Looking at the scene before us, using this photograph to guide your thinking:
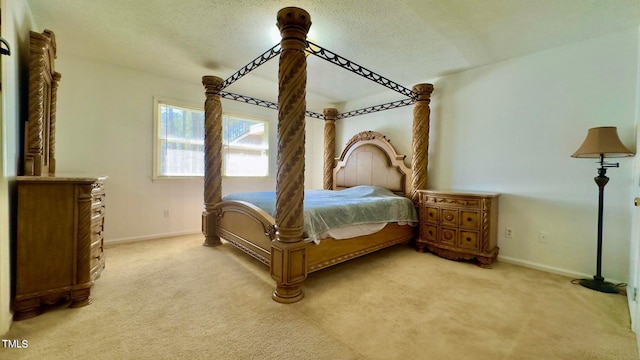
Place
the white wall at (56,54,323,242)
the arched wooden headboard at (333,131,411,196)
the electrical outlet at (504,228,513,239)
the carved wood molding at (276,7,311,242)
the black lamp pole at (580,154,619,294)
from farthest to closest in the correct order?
1. the arched wooden headboard at (333,131,411,196)
2. the white wall at (56,54,323,242)
3. the electrical outlet at (504,228,513,239)
4. the black lamp pole at (580,154,619,294)
5. the carved wood molding at (276,7,311,242)

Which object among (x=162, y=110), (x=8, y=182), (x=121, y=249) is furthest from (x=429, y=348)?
(x=162, y=110)

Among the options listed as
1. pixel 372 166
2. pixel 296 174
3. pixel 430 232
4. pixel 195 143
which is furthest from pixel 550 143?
pixel 195 143

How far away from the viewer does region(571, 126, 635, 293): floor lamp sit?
2.17 meters

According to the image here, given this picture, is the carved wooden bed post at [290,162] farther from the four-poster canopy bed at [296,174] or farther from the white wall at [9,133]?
the white wall at [9,133]

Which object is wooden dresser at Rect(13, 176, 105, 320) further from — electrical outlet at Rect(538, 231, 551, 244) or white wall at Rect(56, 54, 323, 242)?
electrical outlet at Rect(538, 231, 551, 244)

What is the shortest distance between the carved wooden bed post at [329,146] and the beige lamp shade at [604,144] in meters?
3.54

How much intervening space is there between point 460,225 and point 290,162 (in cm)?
231

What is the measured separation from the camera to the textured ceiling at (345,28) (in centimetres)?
213

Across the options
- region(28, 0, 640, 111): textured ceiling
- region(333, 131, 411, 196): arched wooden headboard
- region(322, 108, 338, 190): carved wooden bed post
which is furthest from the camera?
region(322, 108, 338, 190): carved wooden bed post

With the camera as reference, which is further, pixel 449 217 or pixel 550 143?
pixel 449 217

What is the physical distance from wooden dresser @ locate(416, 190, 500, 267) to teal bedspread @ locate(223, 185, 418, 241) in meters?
0.25

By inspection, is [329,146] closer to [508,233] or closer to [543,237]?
[508,233]

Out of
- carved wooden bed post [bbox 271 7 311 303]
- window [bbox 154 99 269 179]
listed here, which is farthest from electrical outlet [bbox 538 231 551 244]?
window [bbox 154 99 269 179]

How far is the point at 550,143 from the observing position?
277 cm
